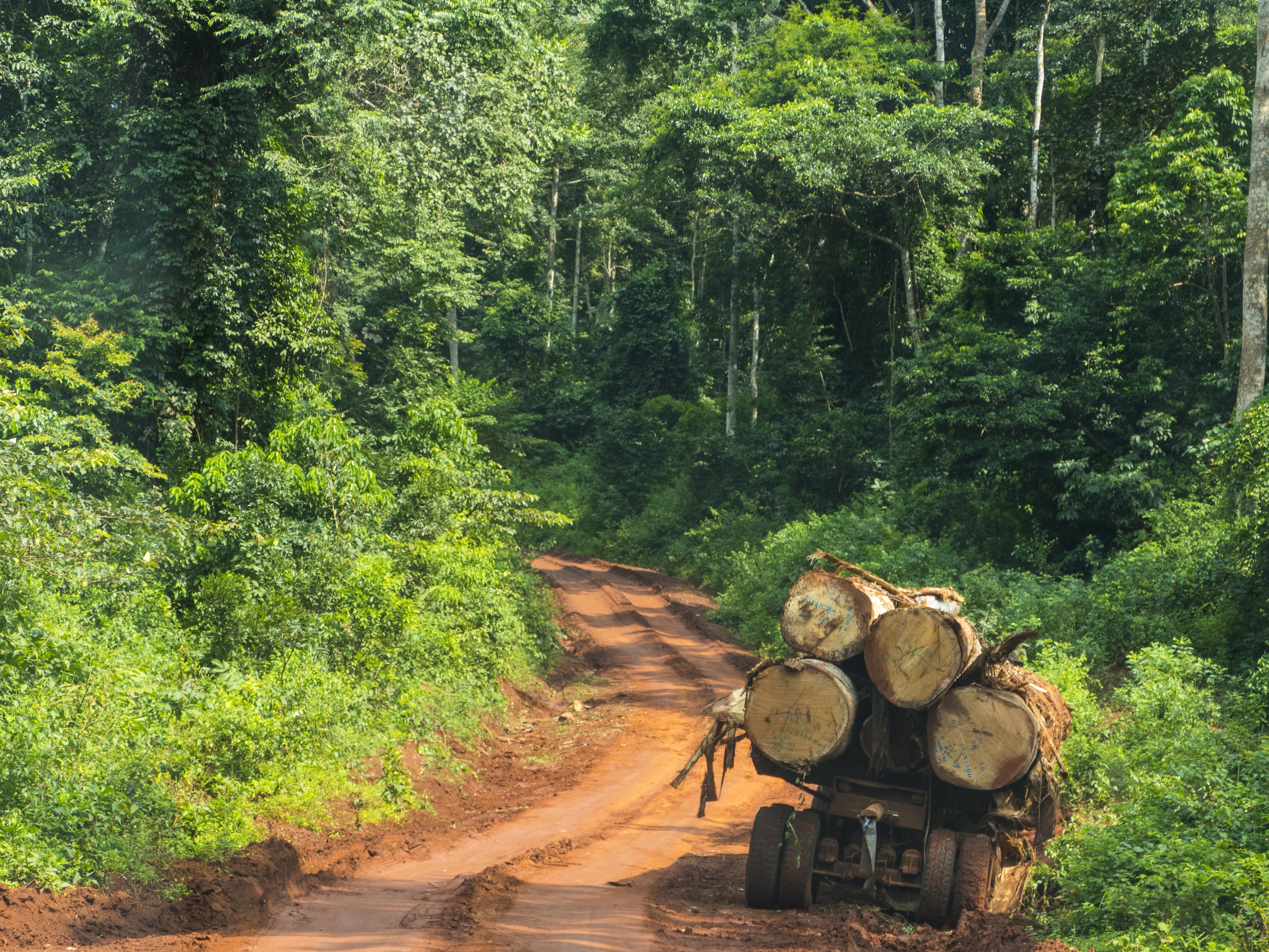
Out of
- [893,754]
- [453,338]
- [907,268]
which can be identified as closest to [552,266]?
[453,338]

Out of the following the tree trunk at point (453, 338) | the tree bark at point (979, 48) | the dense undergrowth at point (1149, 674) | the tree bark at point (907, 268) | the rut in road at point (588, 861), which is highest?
the tree bark at point (979, 48)

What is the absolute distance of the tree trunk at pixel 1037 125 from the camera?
87.1 ft

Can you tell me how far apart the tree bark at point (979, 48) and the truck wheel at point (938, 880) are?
2539 centimetres

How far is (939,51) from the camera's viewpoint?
31172 mm

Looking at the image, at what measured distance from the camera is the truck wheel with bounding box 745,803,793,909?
7398 mm

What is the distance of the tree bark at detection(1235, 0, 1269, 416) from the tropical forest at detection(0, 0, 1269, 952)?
0.07 m

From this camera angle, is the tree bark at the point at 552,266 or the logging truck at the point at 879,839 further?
the tree bark at the point at 552,266

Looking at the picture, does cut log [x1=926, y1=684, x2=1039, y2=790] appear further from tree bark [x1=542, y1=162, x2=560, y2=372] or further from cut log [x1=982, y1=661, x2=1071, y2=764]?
tree bark [x1=542, y1=162, x2=560, y2=372]

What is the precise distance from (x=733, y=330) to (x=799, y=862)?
85.6 ft

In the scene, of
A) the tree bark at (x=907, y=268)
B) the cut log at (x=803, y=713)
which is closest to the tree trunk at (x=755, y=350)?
the tree bark at (x=907, y=268)

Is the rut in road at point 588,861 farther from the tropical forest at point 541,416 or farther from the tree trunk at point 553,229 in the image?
the tree trunk at point 553,229

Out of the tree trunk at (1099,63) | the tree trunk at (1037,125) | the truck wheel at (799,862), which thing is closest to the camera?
the truck wheel at (799,862)

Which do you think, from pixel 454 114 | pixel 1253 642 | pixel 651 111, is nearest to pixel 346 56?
pixel 454 114

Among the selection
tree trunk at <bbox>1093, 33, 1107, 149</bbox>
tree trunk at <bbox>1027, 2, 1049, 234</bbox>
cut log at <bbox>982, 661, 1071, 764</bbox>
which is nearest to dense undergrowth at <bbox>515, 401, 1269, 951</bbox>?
cut log at <bbox>982, 661, 1071, 764</bbox>
